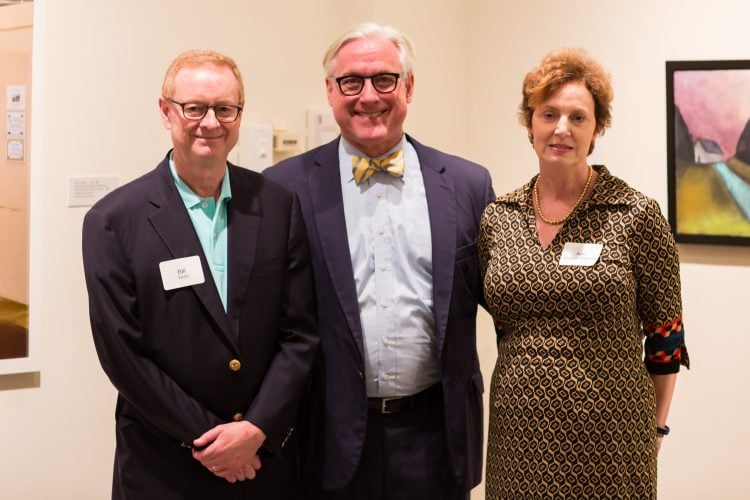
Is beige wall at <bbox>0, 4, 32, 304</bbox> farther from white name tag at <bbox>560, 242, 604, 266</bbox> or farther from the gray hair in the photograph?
white name tag at <bbox>560, 242, 604, 266</bbox>

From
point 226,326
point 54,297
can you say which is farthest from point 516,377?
point 54,297

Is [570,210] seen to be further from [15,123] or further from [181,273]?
[15,123]

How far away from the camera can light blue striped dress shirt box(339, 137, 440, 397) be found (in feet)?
7.77

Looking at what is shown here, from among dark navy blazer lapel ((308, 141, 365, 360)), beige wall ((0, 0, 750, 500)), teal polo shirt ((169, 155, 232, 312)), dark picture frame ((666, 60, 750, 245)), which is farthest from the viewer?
dark picture frame ((666, 60, 750, 245))

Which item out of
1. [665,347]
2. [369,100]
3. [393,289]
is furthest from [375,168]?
[665,347]

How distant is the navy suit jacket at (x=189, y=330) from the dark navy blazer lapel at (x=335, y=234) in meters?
0.07

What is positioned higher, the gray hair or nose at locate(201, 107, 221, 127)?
the gray hair

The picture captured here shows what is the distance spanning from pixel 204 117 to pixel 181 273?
14.5 inches

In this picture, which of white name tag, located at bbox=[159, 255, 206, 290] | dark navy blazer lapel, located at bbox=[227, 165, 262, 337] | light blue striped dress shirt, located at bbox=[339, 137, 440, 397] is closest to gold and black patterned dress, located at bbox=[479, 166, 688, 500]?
light blue striped dress shirt, located at bbox=[339, 137, 440, 397]

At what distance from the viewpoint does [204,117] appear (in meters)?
2.12

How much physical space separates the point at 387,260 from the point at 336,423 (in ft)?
1.46

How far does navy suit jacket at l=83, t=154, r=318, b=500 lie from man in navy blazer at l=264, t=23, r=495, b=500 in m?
0.12

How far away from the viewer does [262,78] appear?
134 inches

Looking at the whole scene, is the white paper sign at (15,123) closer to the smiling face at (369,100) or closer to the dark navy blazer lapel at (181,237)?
the dark navy blazer lapel at (181,237)
